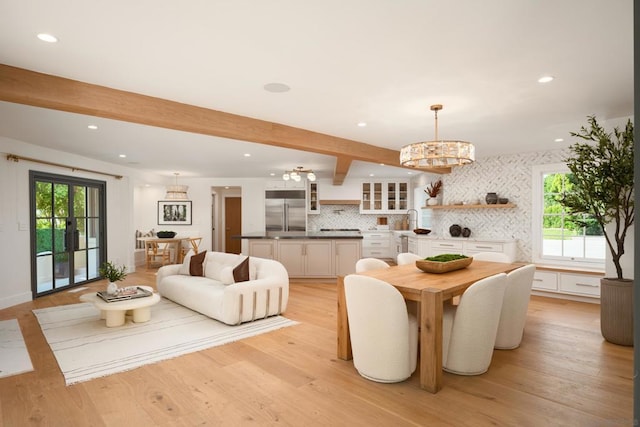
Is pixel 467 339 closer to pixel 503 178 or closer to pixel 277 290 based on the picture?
pixel 277 290

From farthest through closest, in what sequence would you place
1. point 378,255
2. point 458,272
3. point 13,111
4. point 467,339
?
point 378,255, point 13,111, point 458,272, point 467,339

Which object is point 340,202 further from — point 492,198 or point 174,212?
point 174,212

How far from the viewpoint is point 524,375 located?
288cm

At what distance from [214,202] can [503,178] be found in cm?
805

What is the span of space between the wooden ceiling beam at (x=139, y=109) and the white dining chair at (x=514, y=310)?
2752mm

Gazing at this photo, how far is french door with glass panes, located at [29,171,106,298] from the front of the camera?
5.73m

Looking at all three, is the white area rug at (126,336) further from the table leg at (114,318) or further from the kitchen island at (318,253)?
the kitchen island at (318,253)

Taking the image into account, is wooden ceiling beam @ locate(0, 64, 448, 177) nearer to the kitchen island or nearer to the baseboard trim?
the kitchen island

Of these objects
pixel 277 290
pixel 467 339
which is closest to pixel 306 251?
pixel 277 290

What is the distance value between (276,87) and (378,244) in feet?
23.2

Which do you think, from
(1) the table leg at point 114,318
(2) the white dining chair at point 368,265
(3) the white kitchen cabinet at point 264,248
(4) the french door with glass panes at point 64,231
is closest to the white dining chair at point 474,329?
(2) the white dining chair at point 368,265

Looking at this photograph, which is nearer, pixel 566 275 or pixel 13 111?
pixel 13 111

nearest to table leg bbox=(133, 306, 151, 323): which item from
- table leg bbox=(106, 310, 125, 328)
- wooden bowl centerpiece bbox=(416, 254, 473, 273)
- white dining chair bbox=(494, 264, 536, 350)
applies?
table leg bbox=(106, 310, 125, 328)

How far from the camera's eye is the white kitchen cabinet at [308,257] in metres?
6.71
